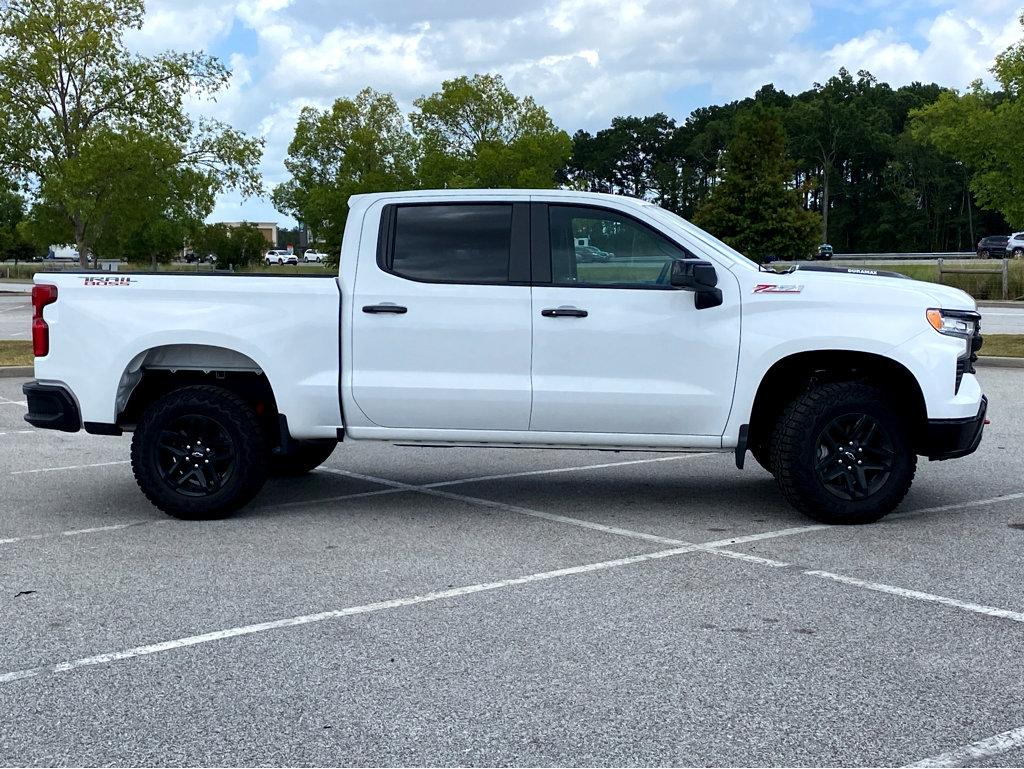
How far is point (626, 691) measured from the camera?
14.5 ft

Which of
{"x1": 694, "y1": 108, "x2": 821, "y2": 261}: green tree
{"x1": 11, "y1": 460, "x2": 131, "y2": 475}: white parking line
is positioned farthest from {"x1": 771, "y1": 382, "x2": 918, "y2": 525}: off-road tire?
{"x1": 694, "y1": 108, "x2": 821, "y2": 261}: green tree

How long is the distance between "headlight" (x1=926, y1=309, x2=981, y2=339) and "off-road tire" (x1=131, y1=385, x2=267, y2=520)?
4.07m

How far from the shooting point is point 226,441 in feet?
24.6

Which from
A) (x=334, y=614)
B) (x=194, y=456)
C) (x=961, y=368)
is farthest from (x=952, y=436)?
(x=194, y=456)

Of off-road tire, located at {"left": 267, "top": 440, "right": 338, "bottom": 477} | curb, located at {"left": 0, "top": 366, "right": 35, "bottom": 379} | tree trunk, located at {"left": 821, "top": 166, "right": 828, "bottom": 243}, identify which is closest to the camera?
off-road tire, located at {"left": 267, "top": 440, "right": 338, "bottom": 477}

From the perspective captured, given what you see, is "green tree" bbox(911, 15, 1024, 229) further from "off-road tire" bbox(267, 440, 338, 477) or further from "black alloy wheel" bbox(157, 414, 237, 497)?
"black alloy wheel" bbox(157, 414, 237, 497)

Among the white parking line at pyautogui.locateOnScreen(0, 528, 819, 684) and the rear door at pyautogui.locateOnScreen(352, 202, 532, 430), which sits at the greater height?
the rear door at pyautogui.locateOnScreen(352, 202, 532, 430)

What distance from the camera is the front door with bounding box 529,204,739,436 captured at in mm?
7262

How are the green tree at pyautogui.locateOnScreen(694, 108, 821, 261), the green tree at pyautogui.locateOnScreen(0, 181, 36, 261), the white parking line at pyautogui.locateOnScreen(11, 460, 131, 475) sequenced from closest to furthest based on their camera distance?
the white parking line at pyautogui.locateOnScreen(11, 460, 131, 475) → the green tree at pyautogui.locateOnScreen(0, 181, 36, 261) → the green tree at pyautogui.locateOnScreen(694, 108, 821, 261)

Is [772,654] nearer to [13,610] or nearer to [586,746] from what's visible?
[586,746]

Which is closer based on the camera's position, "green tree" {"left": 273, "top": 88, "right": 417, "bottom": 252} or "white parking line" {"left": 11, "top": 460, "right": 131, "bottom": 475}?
"white parking line" {"left": 11, "top": 460, "right": 131, "bottom": 475}

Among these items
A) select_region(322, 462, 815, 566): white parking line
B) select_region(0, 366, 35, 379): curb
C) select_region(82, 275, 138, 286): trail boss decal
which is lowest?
select_region(322, 462, 815, 566): white parking line

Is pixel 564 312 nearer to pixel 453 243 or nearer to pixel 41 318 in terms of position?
pixel 453 243

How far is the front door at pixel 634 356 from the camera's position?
726 centimetres
